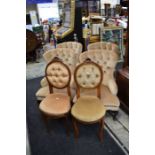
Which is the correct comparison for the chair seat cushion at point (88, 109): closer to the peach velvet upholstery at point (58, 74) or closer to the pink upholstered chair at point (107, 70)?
the pink upholstered chair at point (107, 70)

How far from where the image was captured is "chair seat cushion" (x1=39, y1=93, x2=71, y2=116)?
94.0 inches

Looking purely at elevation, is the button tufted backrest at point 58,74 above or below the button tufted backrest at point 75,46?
below

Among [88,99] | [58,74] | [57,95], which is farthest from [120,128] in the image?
[58,74]

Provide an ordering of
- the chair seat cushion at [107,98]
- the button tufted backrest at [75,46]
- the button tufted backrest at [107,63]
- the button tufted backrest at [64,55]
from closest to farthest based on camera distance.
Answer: the chair seat cushion at [107,98]
the button tufted backrest at [107,63]
the button tufted backrest at [64,55]
the button tufted backrest at [75,46]

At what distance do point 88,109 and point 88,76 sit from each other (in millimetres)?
426

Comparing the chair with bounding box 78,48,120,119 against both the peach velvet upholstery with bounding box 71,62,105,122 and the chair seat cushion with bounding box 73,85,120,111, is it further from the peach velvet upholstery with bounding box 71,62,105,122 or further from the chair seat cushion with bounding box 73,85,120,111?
the peach velvet upholstery with bounding box 71,62,105,122

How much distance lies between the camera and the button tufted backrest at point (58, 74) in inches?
101

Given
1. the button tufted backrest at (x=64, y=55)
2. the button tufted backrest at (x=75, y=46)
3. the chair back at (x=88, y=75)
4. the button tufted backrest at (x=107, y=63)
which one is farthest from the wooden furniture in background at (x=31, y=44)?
the chair back at (x=88, y=75)

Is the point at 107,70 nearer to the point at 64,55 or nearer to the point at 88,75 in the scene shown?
the point at 88,75

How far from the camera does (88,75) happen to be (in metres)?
2.50
